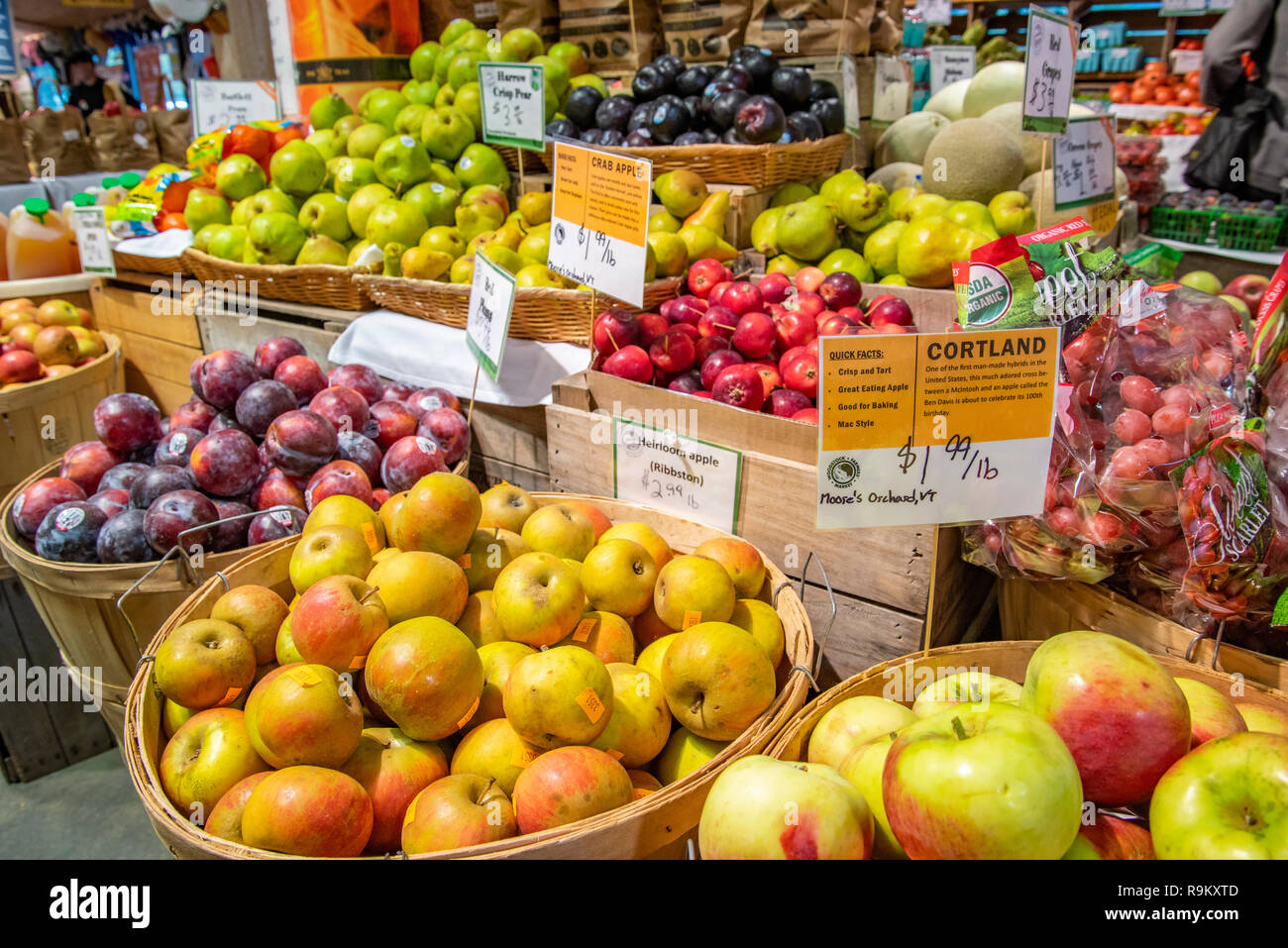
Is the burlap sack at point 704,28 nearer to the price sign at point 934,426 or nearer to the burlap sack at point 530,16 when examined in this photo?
the burlap sack at point 530,16

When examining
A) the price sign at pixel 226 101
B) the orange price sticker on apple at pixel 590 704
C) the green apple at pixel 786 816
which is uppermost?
the price sign at pixel 226 101

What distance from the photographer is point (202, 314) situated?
316 cm

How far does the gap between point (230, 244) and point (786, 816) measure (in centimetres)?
303

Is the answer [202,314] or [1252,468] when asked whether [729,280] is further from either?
[202,314]

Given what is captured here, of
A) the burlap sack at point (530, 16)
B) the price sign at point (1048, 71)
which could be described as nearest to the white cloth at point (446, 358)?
the price sign at point (1048, 71)

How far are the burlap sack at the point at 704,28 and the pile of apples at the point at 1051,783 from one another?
10.0 ft

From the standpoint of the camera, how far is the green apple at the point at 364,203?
293cm

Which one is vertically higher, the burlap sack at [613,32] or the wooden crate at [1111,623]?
the burlap sack at [613,32]

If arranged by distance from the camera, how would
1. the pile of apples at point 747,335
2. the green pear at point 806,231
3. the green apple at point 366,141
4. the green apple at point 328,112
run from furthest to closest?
1. the green apple at point 328,112
2. the green apple at point 366,141
3. the green pear at point 806,231
4. the pile of apples at point 747,335

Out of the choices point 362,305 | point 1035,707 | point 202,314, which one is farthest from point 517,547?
point 202,314

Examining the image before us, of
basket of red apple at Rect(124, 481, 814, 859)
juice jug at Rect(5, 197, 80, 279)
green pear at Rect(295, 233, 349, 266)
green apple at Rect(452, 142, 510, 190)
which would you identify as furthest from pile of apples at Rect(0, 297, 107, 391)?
basket of red apple at Rect(124, 481, 814, 859)

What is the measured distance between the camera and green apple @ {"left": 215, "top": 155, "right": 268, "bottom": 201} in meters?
3.26

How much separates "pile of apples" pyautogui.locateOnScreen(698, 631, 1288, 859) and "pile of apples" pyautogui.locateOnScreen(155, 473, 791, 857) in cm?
26
